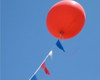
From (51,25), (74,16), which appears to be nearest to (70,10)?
(74,16)

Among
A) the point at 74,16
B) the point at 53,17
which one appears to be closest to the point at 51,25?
the point at 53,17

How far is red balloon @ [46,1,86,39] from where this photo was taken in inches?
241

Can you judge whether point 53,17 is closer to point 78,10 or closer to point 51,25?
point 51,25

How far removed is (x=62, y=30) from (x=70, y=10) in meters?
0.50

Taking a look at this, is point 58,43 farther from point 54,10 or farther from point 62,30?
point 54,10

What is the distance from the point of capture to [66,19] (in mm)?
6109

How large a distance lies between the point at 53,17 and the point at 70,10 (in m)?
0.43

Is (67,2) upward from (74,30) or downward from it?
upward

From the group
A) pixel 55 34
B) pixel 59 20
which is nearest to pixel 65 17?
pixel 59 20

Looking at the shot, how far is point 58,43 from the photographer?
6285 millimetres

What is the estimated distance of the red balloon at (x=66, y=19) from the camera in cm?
611

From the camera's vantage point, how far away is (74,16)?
6113mm

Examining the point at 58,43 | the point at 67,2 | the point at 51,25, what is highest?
the point at 67,2

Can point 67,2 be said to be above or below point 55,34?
above
